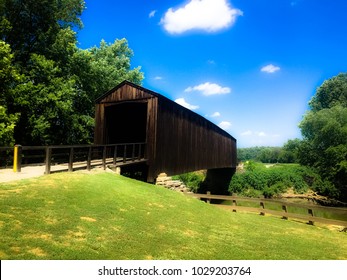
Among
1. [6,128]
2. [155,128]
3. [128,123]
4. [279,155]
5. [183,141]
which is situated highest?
[128,123]

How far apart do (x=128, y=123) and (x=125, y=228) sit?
15.4 m

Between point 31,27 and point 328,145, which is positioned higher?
point 31,27

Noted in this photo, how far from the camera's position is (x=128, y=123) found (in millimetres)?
22609

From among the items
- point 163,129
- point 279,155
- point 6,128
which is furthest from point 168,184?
point 279,155

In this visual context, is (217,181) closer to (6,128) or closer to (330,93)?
(6,128)

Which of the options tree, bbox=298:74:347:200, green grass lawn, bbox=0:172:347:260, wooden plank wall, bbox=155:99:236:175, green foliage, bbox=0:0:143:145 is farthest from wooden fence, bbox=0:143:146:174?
tree, bbox=298:74:347:200

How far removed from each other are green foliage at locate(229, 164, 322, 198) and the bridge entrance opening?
Answer: 64.1ft

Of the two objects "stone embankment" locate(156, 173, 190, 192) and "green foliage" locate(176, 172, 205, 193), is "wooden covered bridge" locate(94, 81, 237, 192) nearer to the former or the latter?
"stone embankment" locate(156, 173, 190, 192)

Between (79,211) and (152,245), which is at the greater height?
(79,211)

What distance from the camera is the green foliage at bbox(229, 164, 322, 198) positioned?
1405 inches
